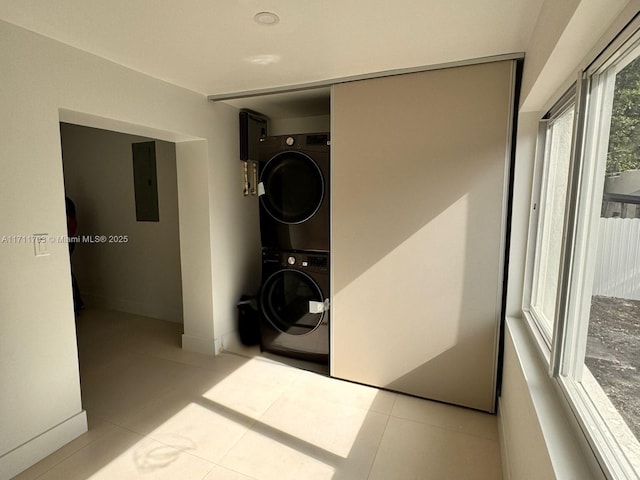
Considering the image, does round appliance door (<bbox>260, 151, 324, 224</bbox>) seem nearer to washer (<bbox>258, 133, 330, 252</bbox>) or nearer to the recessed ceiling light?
washer (<bbox>258, 133, 330, 252</bbox>)

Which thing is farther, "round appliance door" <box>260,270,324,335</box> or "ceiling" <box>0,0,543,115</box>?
"round appliance door" <box>260,270,324,335</box>

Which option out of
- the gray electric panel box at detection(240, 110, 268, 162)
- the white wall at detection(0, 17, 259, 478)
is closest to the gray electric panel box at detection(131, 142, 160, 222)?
the gray electric panel box at detection(240, 110, 268, 162)

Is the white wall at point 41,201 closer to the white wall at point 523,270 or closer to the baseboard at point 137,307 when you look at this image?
the baseboard at point 137,307

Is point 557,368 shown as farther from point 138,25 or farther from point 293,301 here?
point 138,25

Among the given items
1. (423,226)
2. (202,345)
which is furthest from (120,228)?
(423,226)

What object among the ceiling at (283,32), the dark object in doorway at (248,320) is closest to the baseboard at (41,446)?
the dark object in doorway at (248,320)

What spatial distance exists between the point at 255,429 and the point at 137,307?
8.94 feet

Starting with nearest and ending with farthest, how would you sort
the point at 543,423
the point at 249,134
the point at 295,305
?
the point at 543,423, the point at 295,305, the point at 249,134

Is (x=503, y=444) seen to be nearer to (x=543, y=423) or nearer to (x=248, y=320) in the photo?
(x=543, y=423)

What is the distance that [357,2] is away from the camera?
1419 millimetres

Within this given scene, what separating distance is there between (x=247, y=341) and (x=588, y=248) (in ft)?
9.16

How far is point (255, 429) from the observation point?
2057 millimetres

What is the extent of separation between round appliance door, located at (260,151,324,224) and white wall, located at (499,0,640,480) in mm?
1407

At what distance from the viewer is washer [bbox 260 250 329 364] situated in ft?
9.09
